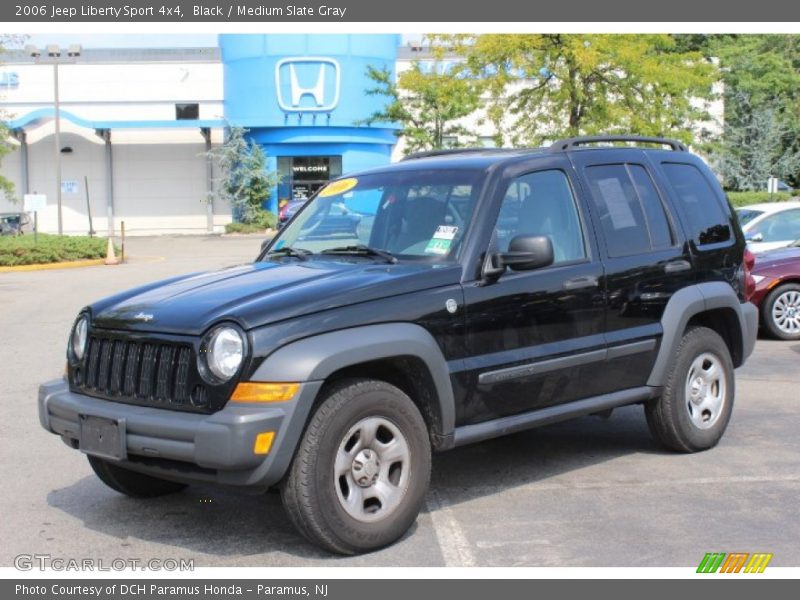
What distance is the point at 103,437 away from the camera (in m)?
4.83

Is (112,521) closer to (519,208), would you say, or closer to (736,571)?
(519,208)

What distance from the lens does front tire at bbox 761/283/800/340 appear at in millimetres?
11883

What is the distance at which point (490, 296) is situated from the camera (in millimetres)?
5324

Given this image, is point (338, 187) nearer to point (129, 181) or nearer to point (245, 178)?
point (245, 178)

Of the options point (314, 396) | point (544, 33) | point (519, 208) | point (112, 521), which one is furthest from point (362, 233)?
point (544, 33)

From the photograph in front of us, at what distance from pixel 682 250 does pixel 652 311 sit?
1.82 feet

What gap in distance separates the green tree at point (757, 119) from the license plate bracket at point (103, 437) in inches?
1679

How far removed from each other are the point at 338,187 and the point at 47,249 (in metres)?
20.9

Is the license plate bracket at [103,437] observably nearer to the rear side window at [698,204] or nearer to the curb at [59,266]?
the rear side window at [698,204]

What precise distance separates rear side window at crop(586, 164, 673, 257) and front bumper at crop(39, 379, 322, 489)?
249 cm

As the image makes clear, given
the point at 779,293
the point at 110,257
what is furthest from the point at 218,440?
the point at 110,257

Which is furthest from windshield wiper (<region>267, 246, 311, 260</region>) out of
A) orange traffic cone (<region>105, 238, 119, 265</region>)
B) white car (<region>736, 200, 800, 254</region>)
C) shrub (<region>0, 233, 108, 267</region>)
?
orange traffic cone (<region>105, 238, 119, 265</region>)

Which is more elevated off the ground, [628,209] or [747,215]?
[628,209]

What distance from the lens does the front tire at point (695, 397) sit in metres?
6.45
